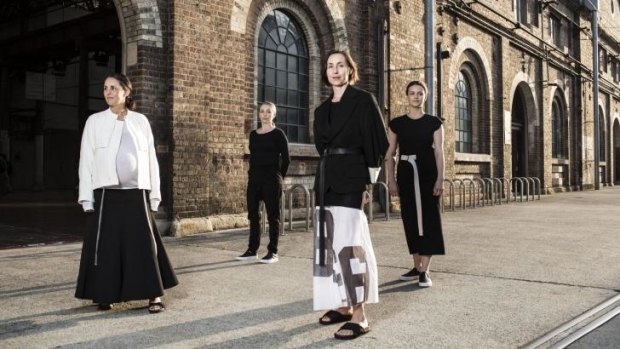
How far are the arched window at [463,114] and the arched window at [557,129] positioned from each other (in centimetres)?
779

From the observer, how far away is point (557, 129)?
72.7 ft

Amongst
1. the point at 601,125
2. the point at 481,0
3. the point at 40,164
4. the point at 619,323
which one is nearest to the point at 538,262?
the point at 619,323

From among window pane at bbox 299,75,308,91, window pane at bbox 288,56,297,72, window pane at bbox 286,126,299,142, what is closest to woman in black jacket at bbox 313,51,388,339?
window pane at bbox 286,126,299,142

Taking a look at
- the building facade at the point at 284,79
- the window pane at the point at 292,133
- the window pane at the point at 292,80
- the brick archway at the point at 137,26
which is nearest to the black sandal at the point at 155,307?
the building facade at the point at 284,79

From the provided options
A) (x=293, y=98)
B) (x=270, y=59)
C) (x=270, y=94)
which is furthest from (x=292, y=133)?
(x=270, y=59)

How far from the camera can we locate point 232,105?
837 cm

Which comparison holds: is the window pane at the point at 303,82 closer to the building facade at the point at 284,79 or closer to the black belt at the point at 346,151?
the building facade at the point at 284,79

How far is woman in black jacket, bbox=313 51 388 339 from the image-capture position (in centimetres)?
325

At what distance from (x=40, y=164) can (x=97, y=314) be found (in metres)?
23.1

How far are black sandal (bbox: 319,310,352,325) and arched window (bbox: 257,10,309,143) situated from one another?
6.40 m

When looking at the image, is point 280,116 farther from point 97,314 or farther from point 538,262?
point 97,314

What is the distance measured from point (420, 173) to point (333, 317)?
5.76 feet

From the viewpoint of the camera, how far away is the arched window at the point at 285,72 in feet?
31.4

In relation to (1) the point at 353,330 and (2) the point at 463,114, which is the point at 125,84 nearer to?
(1) the point at 353,330
